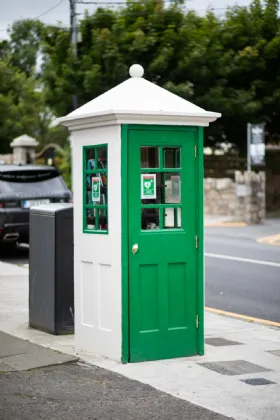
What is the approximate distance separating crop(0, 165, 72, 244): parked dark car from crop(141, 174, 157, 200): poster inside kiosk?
8.55 metres

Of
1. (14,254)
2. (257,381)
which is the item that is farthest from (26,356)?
(14,254)

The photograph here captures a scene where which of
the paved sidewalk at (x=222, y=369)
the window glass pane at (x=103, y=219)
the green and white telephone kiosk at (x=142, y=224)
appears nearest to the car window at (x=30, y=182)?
the paved sidewalk at (x=222, y=369)

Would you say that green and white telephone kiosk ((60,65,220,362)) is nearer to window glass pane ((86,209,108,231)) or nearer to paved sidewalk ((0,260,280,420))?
window glass pane ((86,209,108,231))

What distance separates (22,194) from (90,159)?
8.44m

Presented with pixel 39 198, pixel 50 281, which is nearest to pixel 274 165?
pixel 39 198

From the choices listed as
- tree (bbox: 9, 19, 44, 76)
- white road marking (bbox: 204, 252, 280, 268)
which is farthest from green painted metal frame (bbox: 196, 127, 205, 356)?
tree (bbox: 9, 19, 44, 76)

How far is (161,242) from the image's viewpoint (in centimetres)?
721

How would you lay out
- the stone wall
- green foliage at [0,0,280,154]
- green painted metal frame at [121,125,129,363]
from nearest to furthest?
green painted metal frame at [121,125,129,363], the stone wall, green foliage at [0,0,280,154]

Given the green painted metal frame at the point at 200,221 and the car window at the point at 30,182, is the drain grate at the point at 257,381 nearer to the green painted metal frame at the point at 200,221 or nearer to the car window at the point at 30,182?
the green painted metal frame at the point at 200,221

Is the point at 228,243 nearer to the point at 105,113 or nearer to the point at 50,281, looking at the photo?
the point at 50,281

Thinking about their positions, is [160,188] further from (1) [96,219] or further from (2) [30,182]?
(2) [30,182]

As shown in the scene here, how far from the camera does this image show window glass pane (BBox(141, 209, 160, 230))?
7219 mm

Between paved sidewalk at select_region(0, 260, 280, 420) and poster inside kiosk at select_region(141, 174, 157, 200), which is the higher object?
poster inside kiosk at select_region(141, 174, 157, 200)

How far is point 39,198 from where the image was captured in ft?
51.9
